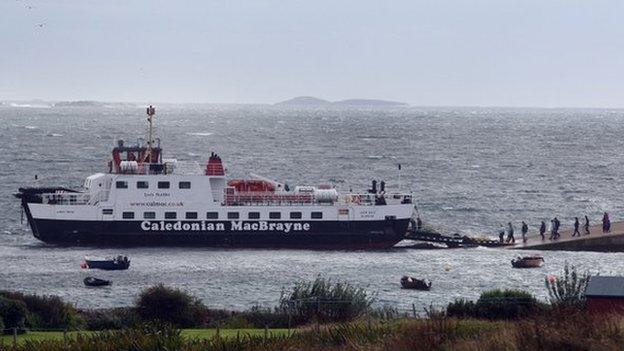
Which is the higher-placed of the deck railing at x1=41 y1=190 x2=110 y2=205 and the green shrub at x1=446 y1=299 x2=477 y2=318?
the deck railing at x1=41 y1=190 x2=110 y2=205

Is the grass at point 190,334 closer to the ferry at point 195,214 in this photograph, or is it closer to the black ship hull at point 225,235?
the black ship hull at point 225,235

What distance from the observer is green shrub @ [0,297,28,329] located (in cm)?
3888

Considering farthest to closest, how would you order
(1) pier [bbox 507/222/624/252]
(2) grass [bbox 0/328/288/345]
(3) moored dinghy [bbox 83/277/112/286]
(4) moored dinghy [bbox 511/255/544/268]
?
(1) pier [bbox 507/222/624/252]
(4) moored dinghy [bbox 511/255/544/268]
(3) moored dinghy [bbox 83/277/112/286]
(2) grass [bbox 0/328/288/345]

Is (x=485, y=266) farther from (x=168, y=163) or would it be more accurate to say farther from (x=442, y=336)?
(x=442, y=336)

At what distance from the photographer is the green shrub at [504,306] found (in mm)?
39544

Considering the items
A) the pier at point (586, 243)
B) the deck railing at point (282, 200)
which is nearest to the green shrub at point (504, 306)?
the pier at point (586, 243)

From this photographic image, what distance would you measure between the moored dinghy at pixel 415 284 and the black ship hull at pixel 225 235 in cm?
1359

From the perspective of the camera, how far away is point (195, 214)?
64812mm

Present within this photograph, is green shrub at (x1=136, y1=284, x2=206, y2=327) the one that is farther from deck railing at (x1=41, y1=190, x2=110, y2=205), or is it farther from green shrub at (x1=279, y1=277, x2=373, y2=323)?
deck railing at (x1=41, y1=190, x2=110, y2=205)

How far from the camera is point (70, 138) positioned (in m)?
173

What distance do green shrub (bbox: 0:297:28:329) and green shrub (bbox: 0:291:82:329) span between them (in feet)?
1.10

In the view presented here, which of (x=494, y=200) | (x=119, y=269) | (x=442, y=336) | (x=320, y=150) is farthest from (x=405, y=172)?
(x=442, y=336)

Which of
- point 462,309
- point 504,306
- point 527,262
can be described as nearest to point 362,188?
point 527,262

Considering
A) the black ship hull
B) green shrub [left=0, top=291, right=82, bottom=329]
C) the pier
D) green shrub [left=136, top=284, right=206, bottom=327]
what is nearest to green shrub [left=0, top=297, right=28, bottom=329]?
green shrub [left=0, top=291, right=82, bottom=329]
